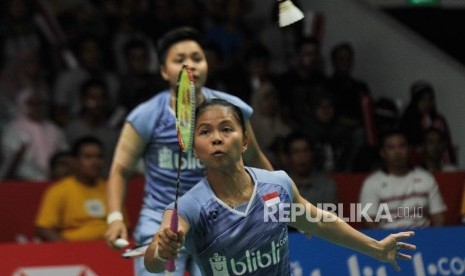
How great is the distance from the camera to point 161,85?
1245cm

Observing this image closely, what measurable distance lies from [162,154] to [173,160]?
0.08 metres

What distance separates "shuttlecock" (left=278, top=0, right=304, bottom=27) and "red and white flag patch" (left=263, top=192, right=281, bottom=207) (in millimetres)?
1071

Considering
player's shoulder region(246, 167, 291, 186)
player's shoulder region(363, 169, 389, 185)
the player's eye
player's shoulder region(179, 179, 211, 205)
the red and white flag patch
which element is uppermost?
the player's eye

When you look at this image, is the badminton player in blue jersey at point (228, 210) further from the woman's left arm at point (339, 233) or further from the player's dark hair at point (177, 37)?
the player's dark hair at point (177, 37)

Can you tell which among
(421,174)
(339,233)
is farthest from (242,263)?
(421,174)

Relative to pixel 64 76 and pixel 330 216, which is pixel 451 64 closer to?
pixel 64 76

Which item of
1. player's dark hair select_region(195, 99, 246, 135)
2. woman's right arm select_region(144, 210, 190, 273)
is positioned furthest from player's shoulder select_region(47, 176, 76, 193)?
woman's right arm select_region(144, 210, 190, 273)

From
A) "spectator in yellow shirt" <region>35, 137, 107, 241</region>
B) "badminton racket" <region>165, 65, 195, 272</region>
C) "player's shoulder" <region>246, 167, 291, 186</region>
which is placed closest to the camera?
"badminton racket" <region>165, 65, 195, 272</region>

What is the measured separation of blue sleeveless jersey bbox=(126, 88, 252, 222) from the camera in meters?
7.14

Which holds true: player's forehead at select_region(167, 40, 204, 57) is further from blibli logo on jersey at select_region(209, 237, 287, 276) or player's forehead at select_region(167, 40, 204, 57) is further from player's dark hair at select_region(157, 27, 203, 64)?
blibli logo on jersey at select_region(209, 237, 287, 276)

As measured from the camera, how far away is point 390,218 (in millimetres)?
9695

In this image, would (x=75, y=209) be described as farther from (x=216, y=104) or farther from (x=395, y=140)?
(x=216, y=104)

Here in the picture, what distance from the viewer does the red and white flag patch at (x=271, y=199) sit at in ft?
19.6

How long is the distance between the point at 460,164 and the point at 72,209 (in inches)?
181
